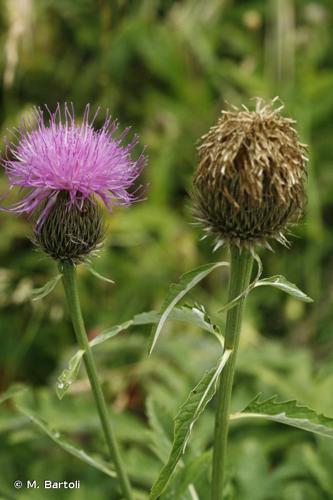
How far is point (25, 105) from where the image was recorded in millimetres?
4098

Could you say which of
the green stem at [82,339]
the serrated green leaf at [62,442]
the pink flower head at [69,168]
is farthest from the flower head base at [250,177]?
the serrated green leaf at [62,442]

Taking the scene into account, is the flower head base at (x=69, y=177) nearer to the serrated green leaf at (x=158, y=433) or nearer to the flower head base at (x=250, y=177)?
the flower head base at (x=250, y=177)

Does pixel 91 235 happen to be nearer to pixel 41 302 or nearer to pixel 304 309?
pixel 41 302

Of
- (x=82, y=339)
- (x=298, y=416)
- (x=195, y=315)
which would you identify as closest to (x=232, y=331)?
(x=195, y=315)

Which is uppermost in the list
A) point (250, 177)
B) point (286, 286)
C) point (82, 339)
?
point (250, 177)

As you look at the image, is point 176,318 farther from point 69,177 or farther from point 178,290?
point 69,177

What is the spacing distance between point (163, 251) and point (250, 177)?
234 cm

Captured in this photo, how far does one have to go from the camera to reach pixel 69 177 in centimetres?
151

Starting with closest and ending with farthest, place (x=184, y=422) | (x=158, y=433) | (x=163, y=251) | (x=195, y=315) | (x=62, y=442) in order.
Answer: (x=184, y=422) → (x=195, y=315) → (x=62, y=442) → (x=158, y=433) → (x=163, y=251)

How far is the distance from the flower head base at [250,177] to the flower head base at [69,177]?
175 millimetres

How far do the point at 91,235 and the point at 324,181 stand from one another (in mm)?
2789

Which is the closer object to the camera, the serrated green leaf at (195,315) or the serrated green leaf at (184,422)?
the serrated green leaf at (184,422)

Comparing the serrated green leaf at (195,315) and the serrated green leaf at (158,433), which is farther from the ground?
the serrated green leaf at (195,315)

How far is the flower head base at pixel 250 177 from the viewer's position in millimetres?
1391
